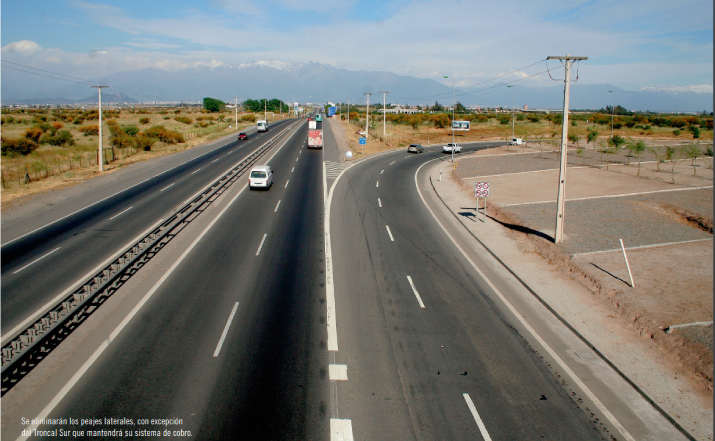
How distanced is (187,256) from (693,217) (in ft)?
90.9

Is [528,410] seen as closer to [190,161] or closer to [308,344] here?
[308,344]

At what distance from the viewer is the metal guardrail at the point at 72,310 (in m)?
9.91

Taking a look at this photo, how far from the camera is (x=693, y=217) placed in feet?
83.6

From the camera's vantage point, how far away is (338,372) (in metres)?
10.4

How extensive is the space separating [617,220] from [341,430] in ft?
74.3

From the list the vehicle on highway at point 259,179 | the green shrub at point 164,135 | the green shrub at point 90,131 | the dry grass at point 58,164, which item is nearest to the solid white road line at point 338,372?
the vehicle on highway at point 259,179

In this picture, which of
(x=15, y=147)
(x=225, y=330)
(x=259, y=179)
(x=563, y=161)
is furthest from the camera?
(x=15, y=147)

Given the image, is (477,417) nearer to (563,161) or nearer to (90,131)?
(563,161)

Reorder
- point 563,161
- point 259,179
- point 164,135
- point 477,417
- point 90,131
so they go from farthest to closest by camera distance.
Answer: point 90,131 < point 164,135 < point 259,179 < point 563,161 < point 477,417

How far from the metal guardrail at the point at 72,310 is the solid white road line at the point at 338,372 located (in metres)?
6.92

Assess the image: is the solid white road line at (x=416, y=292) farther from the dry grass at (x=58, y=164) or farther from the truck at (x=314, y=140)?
the truck at (x=314, y=140)

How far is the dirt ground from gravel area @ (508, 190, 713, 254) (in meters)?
0.05

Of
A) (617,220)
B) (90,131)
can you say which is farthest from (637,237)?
(90,131)

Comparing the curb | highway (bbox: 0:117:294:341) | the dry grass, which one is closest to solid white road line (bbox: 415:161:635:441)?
the curb
